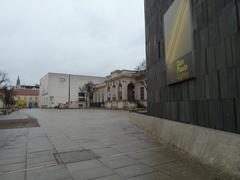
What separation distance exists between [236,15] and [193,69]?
1.95 metres

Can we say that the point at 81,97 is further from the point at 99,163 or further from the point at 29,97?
the point at 99,163

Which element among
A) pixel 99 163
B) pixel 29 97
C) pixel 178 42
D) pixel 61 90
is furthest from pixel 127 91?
pixel 29 97

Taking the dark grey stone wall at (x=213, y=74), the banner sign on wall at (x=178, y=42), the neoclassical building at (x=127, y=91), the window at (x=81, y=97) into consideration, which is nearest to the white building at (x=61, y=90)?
the window at (x=81, y=97)

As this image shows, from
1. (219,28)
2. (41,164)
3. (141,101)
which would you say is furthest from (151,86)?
(141,101)

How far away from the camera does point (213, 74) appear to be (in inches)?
192

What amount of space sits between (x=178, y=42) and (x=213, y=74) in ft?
7.32

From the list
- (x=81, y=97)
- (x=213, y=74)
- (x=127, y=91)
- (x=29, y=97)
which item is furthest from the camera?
(x=29, y=97)

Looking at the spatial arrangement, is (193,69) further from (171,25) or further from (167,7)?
(167,7)

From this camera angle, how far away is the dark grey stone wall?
4.17 m

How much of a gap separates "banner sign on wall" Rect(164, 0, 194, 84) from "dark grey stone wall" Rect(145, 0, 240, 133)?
0.81 ft

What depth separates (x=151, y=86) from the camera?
10234 millimetres

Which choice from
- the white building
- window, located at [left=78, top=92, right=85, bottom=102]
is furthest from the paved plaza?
window, located at [left=78, top=92, right=85, bottom=102]

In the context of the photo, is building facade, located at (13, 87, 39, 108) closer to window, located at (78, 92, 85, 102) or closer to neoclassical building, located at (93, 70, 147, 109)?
window, located at (78, 92, 85, 102)

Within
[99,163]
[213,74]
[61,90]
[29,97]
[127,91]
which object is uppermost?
[61,90]
